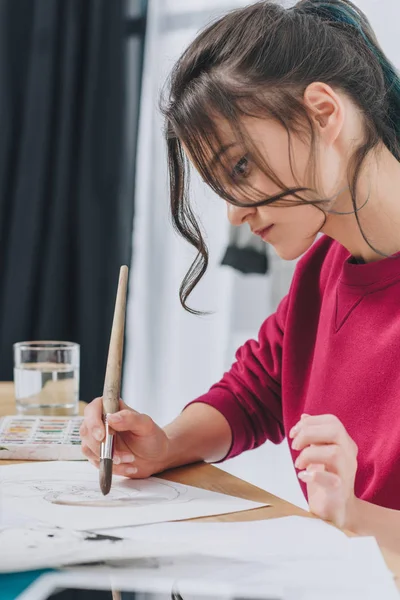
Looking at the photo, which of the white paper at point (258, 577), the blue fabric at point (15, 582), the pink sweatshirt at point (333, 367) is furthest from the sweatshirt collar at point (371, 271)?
the blue fabric at point (15, 582)

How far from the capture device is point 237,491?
763 millimetres

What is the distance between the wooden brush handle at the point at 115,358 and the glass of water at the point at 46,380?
38 cm

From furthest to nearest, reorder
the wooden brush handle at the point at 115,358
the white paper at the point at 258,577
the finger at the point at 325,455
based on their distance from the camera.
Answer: the wooden brush handle at the point at 115,358 < the finger at the point at 325,455 < the white paper at the point at 258,577

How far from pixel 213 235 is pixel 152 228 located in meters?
0.20

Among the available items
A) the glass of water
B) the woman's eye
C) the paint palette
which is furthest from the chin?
the glass of water

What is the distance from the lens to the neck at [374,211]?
93cm

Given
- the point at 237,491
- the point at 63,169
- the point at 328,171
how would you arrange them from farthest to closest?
1. the point at 63,169
2. the point at 328,171
3. the point at 237,491

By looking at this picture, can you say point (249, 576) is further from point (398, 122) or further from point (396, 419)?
point (398, 122)

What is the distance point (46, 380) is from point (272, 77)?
0.58 metres

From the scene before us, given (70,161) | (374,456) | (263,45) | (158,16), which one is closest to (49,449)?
(374,456)

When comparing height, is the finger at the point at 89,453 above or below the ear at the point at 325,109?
below

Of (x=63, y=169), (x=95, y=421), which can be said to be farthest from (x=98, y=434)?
(x=63, y=169)

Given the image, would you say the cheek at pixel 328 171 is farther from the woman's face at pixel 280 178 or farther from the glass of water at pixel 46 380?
the glass of water at pixel 46 380

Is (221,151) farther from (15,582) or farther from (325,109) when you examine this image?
(15,582)
